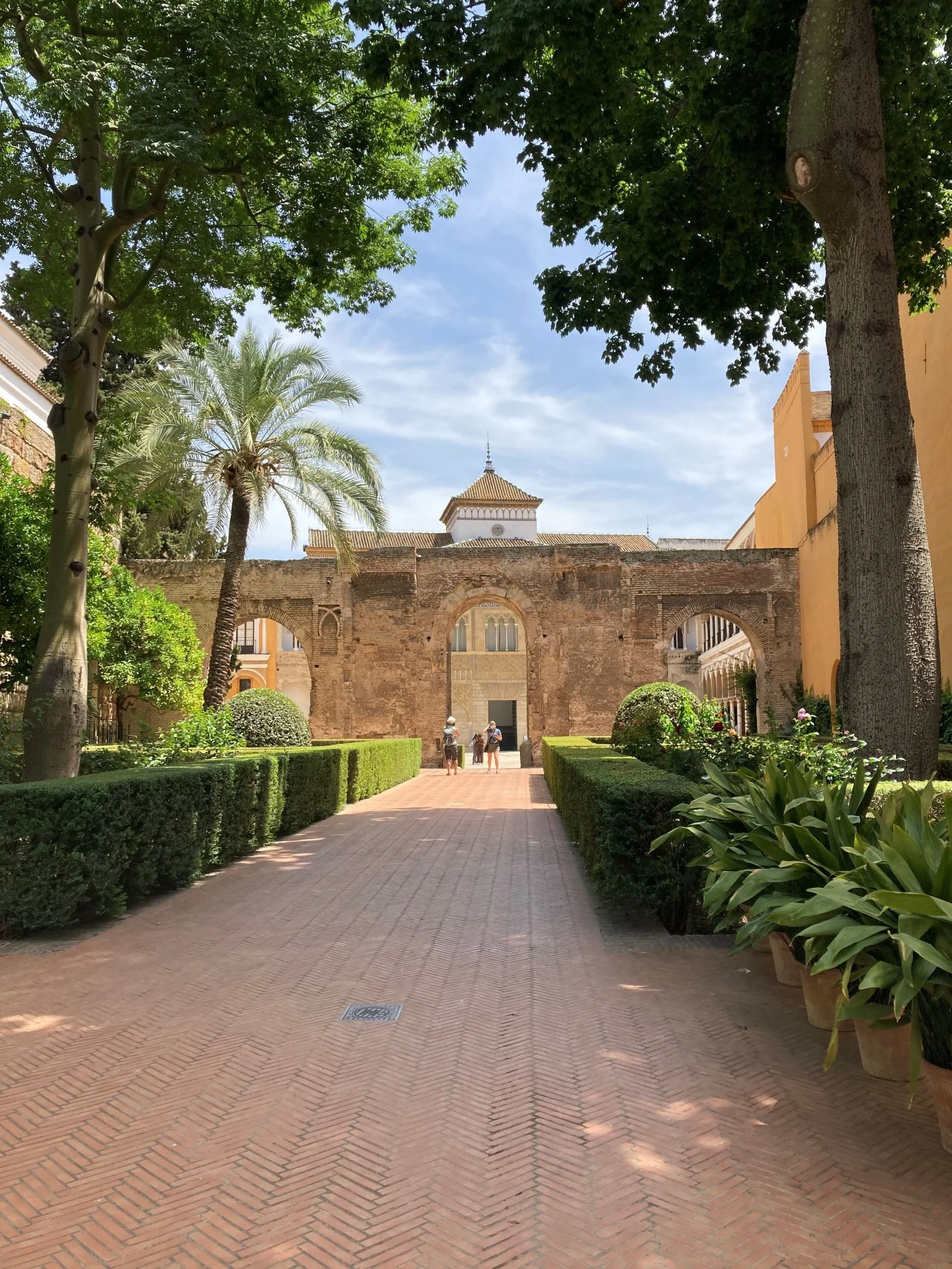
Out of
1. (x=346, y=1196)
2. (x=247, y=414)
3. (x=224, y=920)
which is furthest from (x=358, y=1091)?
(x=247, y=414)

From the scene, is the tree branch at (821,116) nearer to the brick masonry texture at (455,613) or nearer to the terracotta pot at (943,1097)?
the terracotta pot at (943,1097)

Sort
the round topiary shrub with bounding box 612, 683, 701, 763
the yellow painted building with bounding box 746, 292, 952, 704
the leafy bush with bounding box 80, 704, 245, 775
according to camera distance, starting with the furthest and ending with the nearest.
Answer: the round topiary shrub with bounding box 612, 683, 701, 763
the yellow painted building with bounding box 746, 292, 952, 704
the leafy bush with bounding box 80, 704, 245, 775

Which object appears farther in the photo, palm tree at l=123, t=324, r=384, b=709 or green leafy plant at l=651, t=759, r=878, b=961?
palm tree at l=123, t=324, r=384, b=709

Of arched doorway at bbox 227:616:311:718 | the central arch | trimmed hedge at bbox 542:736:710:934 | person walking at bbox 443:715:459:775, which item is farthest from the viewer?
arched doorway at bbox 227:616:311:718

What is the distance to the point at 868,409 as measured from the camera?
7.42m

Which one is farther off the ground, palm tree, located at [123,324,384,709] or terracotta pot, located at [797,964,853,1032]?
palm tree, located at [123,324,384,709]

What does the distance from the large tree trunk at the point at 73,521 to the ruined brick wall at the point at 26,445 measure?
26.1 feet

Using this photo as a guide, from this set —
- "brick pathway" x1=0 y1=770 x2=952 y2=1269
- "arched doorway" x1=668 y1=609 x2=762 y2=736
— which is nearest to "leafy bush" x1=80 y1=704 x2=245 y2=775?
"brick pathway" x1=0 y1=770 x2=952 y2=1269

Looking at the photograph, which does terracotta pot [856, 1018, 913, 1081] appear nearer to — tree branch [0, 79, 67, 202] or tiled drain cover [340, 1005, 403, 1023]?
tiled drain cover [340, 1005, 403, 1023]

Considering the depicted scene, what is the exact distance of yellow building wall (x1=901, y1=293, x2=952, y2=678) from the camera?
46.9ft

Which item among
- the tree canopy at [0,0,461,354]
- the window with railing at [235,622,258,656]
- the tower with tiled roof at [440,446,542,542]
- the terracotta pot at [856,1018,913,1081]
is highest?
the tower with tiled roof at [440,446,542,542]

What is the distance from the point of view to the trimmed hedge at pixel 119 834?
593cm

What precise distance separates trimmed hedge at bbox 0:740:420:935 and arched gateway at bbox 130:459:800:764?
16153 millimetres

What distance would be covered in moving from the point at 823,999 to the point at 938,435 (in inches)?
522
